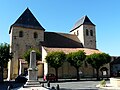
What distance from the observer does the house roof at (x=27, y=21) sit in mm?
46184

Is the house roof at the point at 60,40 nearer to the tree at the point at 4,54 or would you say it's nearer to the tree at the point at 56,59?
the tree at the point at 56,59

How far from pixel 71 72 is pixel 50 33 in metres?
12.4

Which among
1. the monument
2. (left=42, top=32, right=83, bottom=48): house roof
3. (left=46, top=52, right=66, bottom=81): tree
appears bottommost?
the monument

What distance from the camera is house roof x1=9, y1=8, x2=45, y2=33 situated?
46.2m

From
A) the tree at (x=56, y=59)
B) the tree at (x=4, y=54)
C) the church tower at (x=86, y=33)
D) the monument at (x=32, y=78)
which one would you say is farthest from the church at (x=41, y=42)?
the monument at (x=32, y=78)

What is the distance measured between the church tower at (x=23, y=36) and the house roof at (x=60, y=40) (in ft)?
6.93

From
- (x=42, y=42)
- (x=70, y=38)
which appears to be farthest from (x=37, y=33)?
(x=70, y=38)

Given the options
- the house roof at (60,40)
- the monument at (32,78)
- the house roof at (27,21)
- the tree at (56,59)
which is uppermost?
the house roof at (27,21)

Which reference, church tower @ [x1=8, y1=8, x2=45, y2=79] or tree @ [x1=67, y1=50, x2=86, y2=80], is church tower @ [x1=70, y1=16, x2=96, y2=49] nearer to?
church tower @ [x1=8, y1=8, x2=45, y2=79]

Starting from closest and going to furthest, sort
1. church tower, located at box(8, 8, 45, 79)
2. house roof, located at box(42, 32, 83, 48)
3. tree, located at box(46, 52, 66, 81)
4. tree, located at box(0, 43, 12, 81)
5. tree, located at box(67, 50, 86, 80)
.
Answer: tree, located at box(0, 43, 12, 81)
tree, located at box(46, 52, 66, 81)
tree, located at box(67, 50, 86, 80)
church tower, located at box(8, 8, 45, 79)
house roof, located at box(42, 32, 83, 48)

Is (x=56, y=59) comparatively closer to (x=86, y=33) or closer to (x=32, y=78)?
(x=32, y=78)

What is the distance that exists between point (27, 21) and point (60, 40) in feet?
31.4

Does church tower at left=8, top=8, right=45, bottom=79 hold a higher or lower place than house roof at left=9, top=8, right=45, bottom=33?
lower

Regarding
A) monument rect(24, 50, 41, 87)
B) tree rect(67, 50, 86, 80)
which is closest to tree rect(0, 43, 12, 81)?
tree rect(67, 50, 86, 80)
